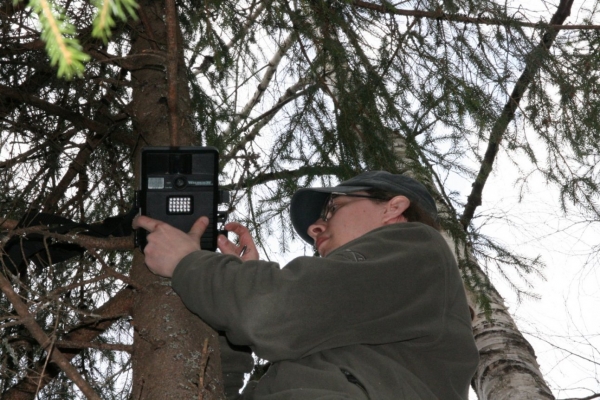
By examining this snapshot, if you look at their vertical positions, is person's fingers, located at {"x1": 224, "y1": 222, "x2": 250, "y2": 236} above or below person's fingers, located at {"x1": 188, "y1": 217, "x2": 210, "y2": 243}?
above

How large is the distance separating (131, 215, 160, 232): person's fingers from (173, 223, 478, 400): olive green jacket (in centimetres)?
20

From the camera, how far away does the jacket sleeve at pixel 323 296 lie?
1.85 meters

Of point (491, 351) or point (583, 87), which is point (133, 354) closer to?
point (491, 351)

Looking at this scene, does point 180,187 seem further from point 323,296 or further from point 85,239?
point 323,296

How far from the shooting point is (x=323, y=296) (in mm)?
1868

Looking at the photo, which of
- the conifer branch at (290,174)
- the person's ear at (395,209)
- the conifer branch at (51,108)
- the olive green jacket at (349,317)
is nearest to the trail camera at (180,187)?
the olive green jacket at (349,317)

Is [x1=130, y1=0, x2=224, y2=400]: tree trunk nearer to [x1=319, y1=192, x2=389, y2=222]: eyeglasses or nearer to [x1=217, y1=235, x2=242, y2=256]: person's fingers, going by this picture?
[x1=217, y1=235, x2=242, y2=256]: person's fingers

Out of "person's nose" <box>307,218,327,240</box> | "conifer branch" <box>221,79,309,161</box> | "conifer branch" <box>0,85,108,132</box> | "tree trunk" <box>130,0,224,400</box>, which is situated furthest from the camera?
"conifer branch" <box>221,79,309,161</box>

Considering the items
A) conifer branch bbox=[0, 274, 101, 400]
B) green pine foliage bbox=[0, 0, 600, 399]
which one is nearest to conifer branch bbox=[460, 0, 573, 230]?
green pine foliage bbox=[0, 0, 600, 399]

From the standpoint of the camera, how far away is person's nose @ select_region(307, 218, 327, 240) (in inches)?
101

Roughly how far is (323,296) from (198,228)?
20.5 inches

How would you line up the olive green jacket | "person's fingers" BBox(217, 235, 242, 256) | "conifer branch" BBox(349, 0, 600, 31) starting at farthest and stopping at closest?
"conifer branch" BBox(349, 0, 600, 31)
"person's fingers" BBox(217, 235, 242, 256)
the olive green jacket

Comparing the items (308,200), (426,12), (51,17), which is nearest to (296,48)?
(426,12)

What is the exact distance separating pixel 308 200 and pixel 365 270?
0.79 m
